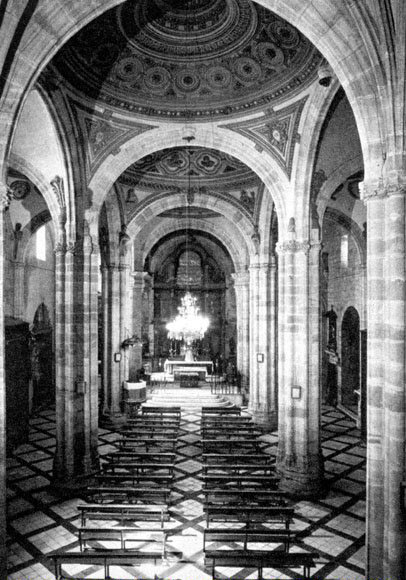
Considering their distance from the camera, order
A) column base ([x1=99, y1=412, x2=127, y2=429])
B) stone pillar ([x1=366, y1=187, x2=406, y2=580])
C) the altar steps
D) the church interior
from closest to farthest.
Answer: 1. stone pillar ([x1=366, y1=187, x2=406, y2=580])
2. the church interior
3. column base ([x1=99, y1=412, x2=127, y2=429])
4. the altar steps

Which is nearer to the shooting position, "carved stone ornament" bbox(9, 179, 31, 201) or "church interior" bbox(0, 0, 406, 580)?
"church interior" bbox(0, 0, 406, 580)

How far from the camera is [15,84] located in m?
5.89

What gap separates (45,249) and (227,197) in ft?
28.7

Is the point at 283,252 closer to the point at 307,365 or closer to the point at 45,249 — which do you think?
the point at 307,365

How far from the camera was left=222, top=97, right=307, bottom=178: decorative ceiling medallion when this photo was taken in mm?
10766

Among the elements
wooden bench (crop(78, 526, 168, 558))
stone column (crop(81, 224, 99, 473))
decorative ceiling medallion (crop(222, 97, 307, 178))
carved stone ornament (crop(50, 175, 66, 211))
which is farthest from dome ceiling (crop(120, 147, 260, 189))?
wooden bench (crop(78, 526, 168, 558))

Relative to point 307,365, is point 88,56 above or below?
above

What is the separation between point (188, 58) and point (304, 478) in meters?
10.3

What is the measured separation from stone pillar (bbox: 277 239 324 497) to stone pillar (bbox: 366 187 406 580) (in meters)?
4.99

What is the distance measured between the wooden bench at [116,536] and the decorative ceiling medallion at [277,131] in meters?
8.72

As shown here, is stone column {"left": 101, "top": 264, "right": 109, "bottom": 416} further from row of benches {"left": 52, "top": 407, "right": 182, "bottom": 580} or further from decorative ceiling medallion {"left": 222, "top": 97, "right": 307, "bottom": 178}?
decorative ceiling medallion {"left": 222, "top": 97, "right": 307, "bottom": 178}

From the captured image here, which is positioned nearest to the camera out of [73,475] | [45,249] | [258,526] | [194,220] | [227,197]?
[258,526]

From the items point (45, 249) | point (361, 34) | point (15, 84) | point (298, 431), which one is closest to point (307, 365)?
point (298, 431)

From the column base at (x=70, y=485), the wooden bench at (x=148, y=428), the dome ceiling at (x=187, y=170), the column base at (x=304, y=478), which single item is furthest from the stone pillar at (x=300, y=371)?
the dome ceiling at (x=187, y=170)
